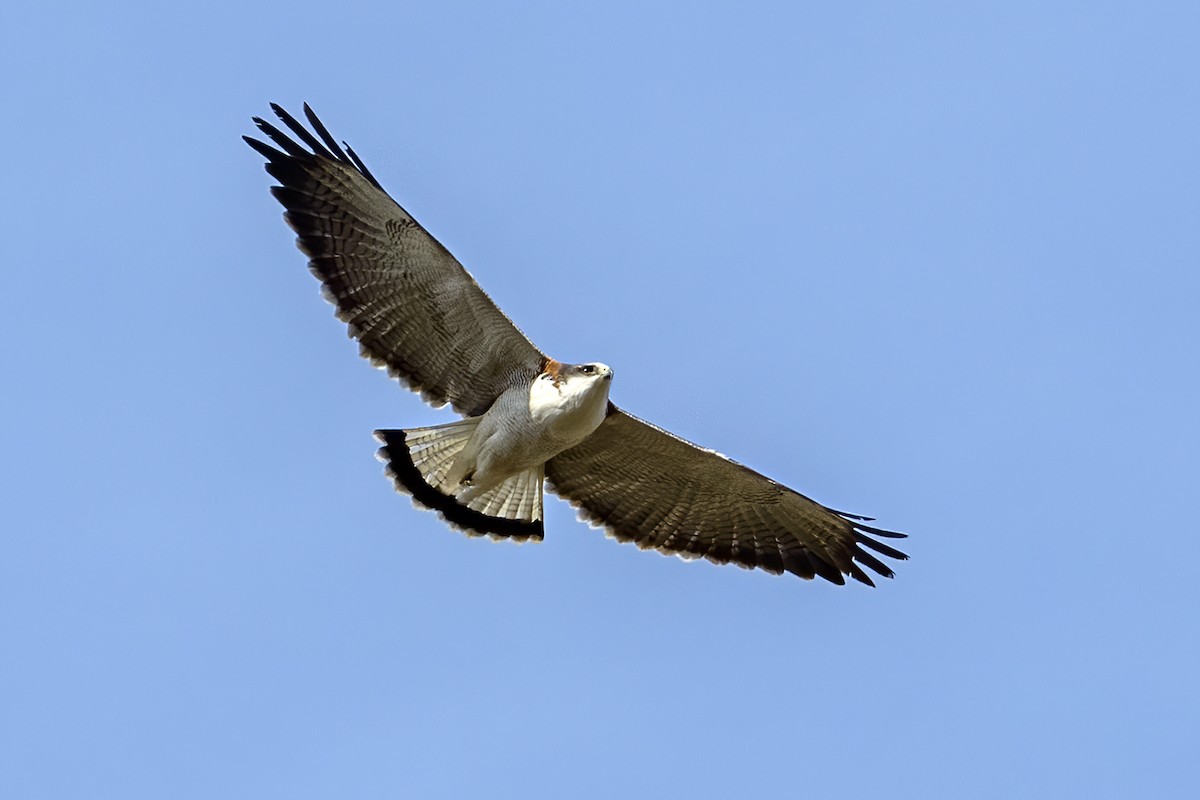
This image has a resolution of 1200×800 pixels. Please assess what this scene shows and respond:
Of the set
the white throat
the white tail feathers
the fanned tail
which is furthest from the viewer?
the fanned tail

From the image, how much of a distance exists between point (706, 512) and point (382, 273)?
3910 mm

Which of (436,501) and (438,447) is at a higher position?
(438,447)

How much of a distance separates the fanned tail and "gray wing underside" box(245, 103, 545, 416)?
701 millimetres

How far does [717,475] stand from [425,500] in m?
2.75

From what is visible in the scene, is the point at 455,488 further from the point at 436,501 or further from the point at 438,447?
the point at 438,447

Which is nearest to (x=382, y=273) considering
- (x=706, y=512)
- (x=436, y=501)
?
(x=436, y=501)

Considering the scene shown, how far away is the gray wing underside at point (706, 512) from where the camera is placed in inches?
642

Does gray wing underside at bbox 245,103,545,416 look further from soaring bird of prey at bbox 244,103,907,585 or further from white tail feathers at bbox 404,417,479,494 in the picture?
white tail feathers at bbox 404,417,479,494

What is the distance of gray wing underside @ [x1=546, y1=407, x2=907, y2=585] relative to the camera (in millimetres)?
16297

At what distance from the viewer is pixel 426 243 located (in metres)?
15.0

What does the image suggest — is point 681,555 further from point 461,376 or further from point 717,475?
point 461,376

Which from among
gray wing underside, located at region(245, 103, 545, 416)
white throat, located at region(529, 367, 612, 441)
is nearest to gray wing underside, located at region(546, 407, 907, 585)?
white throat, located at region(529, 367, 612, 441)

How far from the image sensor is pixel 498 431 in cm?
1563

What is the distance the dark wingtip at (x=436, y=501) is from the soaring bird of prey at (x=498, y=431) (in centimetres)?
1
